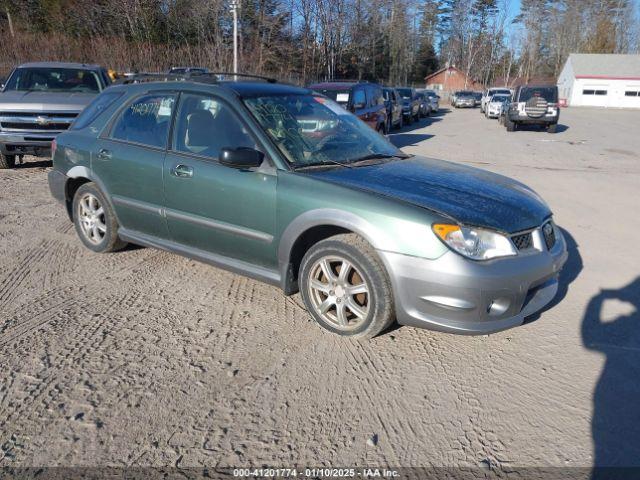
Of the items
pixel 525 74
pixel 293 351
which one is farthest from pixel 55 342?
pixel 525 74

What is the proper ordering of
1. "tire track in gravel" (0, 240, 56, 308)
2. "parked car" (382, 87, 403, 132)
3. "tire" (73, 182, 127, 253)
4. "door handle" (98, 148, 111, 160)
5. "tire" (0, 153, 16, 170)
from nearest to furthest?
"tire track in gravel" (0, 240, 56, 308) → "door handle" (98, 148, 111, 160) → "tire" (73, 182, 127, 253) → "tire" (0, 153, 16, 170) → "parked car" (382, 87, 403, 132)

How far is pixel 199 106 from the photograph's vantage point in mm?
4258

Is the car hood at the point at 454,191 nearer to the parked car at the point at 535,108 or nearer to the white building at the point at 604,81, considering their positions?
the parked car at the point at 535,108

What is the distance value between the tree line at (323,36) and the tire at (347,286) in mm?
25857

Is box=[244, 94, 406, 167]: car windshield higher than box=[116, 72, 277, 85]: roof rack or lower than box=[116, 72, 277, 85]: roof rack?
lower

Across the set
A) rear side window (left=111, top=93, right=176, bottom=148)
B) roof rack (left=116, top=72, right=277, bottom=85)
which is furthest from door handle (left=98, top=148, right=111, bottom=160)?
roof rack (left=116, top=72, right=277, bottom=85)

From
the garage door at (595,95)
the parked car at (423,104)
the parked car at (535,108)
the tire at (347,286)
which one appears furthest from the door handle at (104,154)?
the garage door at (595,95)

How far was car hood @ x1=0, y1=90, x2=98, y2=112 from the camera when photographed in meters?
9.41

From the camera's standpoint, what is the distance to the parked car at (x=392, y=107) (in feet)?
60.8

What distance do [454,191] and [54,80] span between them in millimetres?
9676

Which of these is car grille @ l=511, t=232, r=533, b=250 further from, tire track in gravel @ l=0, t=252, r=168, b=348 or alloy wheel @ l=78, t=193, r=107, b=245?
alloy wheel @ l=78, t=193, r=107, b=245

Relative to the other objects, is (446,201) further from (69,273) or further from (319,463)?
(69,273)

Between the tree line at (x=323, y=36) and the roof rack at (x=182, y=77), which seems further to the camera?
the tree line at (x=323, y=36)

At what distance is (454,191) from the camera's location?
3.68 m
